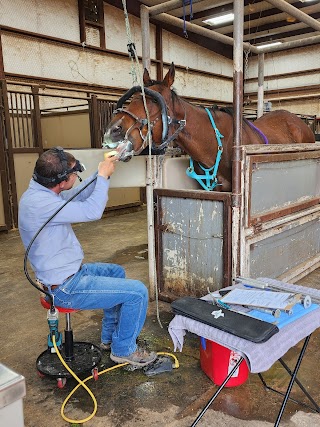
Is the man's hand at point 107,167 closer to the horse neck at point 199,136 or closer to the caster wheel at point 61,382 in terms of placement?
the horse neck at point 199,136

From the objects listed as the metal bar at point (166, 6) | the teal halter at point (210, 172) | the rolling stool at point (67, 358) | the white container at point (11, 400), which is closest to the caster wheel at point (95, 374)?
the rolling stool at point (67, 358)

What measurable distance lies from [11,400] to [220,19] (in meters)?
9.22

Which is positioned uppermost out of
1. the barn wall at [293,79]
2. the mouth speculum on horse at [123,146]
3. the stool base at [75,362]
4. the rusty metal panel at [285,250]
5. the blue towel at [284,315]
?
the barn wall at [293,79]

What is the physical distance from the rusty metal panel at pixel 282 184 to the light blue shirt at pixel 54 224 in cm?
113

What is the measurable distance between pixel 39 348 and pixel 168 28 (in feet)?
27.6

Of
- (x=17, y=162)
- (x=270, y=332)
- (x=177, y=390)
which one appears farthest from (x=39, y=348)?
(x=17, y=162)

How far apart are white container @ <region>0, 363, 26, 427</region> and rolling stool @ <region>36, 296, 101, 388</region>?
3.71 feet

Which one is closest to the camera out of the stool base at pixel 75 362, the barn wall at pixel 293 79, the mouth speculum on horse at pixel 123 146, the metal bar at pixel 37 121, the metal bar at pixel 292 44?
the stool base at pixel 75 362

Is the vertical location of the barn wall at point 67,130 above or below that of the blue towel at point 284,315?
above

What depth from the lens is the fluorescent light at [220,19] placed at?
8.17 m

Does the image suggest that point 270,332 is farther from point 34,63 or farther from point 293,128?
point 34,63

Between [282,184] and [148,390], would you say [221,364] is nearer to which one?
[148,390]

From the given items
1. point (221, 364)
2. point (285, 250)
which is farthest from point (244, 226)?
point (221, 364)

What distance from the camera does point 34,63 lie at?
650 cm
